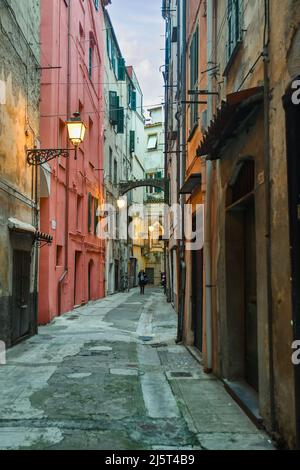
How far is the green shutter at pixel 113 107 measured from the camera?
96.0 ft

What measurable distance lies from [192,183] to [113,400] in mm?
4767

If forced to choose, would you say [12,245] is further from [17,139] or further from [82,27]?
[82,27]

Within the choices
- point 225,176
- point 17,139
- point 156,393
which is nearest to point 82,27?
point 17,139

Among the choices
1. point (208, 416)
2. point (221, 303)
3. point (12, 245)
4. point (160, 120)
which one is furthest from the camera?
point (160, 120)

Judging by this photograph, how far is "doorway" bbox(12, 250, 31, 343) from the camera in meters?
10.5

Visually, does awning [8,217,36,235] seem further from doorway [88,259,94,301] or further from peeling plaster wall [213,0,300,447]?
doorway [88,259,94,301]

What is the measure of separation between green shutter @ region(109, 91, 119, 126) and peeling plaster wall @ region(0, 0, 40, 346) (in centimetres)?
1658

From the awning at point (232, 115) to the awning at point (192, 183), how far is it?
7.08 feet

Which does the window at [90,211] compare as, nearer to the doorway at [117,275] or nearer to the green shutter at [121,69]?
the doorway at [117,275]

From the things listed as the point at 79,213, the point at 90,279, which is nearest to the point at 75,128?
the point at 79,213

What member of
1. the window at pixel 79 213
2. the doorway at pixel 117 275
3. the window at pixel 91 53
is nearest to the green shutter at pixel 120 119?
the window at pixel 91 53

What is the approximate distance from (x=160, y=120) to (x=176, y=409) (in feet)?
166

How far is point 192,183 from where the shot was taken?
9828mm
